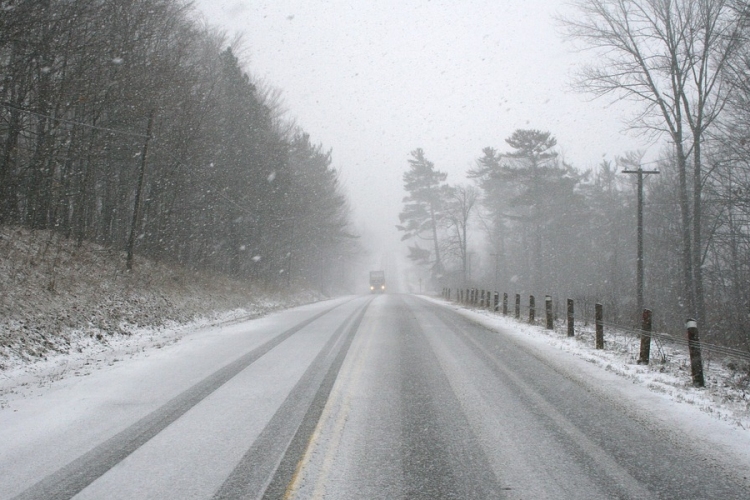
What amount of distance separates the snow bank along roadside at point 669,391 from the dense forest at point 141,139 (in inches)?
538

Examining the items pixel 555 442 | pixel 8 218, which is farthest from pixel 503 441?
pixel 8 218

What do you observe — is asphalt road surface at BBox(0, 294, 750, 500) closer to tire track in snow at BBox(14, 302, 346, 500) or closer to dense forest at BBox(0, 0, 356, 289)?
tire track in snow at BBox(14, 302, 346, 500)

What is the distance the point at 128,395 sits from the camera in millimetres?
5328

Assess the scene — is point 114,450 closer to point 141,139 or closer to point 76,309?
point 76,309

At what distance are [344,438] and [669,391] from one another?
455cm

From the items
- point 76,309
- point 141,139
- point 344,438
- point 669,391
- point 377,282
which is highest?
point 141,139

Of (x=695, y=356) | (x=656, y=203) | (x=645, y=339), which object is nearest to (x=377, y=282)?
(x=656, y=203)

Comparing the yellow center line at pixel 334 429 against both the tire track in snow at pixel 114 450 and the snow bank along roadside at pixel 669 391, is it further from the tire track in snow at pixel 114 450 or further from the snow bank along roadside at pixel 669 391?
the snow bank along roadside at pixel 669 391

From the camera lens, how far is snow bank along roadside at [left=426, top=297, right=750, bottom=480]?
4.09 metres

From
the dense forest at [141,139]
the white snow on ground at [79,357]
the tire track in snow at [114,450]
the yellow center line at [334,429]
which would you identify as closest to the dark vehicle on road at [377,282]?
the dense forest at [141,139]

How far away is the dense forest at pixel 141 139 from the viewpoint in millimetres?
12391

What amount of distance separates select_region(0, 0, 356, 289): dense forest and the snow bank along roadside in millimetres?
13663

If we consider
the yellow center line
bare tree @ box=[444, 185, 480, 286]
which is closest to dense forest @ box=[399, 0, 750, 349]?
bare tree @ box=[444, 185, 480, 286]

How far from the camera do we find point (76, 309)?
372 inches
